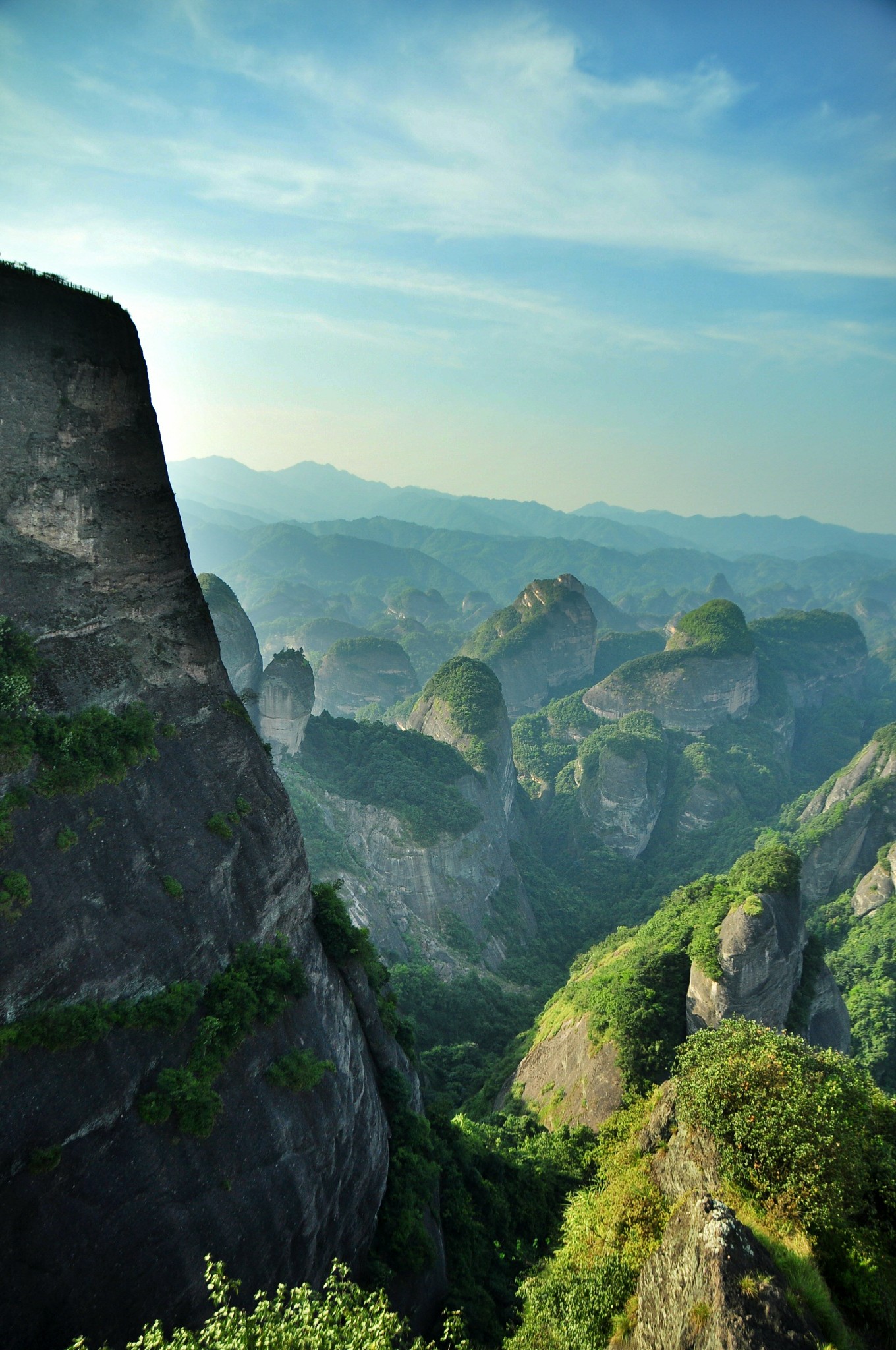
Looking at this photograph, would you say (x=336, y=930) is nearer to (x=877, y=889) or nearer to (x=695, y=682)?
(x=877, y=889)

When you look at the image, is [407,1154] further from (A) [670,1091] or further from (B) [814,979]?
(B) [814,979]

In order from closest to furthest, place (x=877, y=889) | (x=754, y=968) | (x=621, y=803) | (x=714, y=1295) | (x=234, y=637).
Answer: (x=714, y=1295), (x=754, y=968), (x=877, y=889), (x=234, y=637), (x=621, y=803)

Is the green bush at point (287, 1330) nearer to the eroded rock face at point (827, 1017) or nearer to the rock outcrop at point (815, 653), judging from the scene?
the eroded rock face at point (827, 1017)

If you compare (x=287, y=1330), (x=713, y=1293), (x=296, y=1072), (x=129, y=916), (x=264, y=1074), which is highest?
(x=129, y=916)

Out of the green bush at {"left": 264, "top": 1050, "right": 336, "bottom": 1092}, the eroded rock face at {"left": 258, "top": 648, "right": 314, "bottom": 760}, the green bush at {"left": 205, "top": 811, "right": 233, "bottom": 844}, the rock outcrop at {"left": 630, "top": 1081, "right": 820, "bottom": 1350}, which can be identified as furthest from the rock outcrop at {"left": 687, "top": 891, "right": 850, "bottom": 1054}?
the eroded rock face at {"left": 258, "top": 648, "right": 314, "bottom": 760}

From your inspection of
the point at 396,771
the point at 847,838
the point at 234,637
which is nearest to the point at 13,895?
the point at 396,771

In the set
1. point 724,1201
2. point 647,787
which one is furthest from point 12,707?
point 647,787
